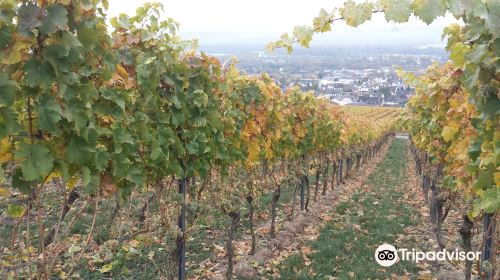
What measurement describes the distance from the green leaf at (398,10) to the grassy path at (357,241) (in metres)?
4.93

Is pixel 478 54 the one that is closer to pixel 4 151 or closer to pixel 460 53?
pixel 460 53

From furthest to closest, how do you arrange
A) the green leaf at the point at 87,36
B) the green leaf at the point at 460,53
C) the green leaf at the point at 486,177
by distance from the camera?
the green leaf at the point at 486,177 → the green leaf at the point at 460,53 → the green leaf at the point at 87,36

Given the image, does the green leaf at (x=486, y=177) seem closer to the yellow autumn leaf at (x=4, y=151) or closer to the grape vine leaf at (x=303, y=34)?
the grape vine leaf at (x=303, y=34)

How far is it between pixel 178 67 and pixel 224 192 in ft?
9.74

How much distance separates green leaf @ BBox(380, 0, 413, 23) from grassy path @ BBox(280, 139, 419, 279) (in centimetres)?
493

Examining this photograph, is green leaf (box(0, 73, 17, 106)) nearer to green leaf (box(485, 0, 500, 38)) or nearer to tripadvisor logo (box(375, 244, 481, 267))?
green leaf (box(485, 0, 500, 38))

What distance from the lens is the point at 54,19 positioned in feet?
7.03

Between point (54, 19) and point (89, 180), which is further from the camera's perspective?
point (89, 180)

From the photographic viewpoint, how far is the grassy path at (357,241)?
7004mm

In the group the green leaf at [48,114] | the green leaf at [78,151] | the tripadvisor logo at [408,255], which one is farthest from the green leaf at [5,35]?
the tripadvisor logo at [408,255]

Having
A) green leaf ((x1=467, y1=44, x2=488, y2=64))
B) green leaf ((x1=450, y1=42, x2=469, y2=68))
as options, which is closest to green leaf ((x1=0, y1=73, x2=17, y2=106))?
green leaf ((x1=467, y1=44, x2=488, y2=64))

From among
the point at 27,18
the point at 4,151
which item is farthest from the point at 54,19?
the point at 4,151

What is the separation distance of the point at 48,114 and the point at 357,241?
7514 mm

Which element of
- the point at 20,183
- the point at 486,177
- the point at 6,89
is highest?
the point at 6,89
